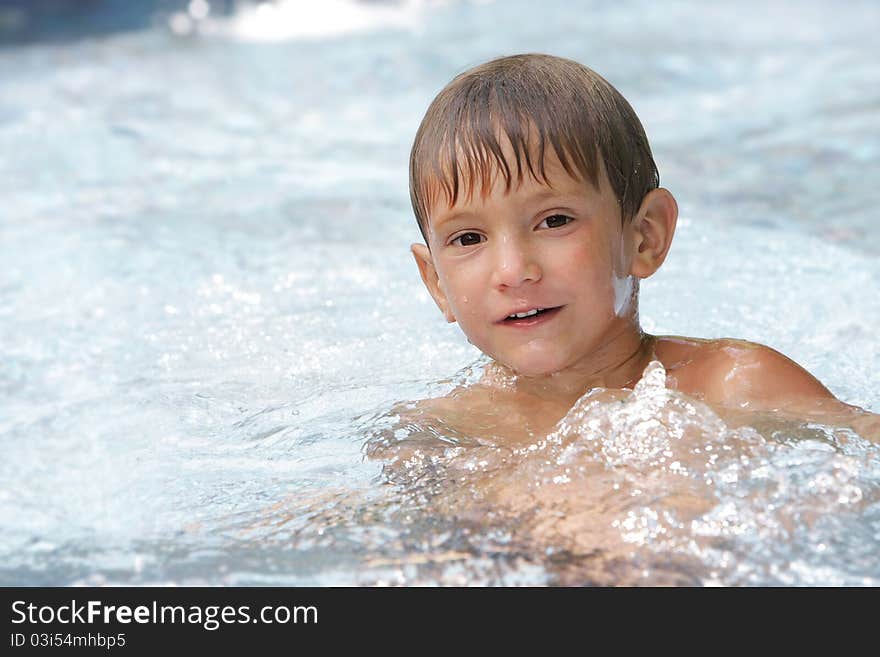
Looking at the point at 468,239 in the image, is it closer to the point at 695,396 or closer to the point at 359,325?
the point at 695,396

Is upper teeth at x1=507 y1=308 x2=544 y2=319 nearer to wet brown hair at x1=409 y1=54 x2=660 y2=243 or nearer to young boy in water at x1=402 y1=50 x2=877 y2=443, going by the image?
young boy in water at x1=402 y1=50 x2=877 y2=443

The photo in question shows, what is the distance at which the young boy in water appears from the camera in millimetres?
2186

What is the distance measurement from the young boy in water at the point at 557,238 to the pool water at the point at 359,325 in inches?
5.5

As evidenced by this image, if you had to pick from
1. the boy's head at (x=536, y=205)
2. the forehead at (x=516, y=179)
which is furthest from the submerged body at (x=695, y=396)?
the forehead at (x=516, y=179)

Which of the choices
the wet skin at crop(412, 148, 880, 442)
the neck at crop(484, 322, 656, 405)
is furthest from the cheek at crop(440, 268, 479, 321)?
the neck at crop(484, 322, 656, 405)

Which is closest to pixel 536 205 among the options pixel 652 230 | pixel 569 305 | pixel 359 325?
pixel 569 305

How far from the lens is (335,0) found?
8.71 metres

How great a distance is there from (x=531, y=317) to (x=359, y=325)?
4.10 feet

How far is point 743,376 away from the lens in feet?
7.59

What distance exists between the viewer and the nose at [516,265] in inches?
84.7

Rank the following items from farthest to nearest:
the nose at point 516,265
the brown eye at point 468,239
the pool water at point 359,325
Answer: the brown eye at point 468,239, the nose at point 516,265, the pool water at point 359,325

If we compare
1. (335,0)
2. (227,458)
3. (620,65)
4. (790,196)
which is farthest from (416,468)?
(335,0)

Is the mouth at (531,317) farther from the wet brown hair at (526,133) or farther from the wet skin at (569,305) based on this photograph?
the wet brown hair at (526,133)
